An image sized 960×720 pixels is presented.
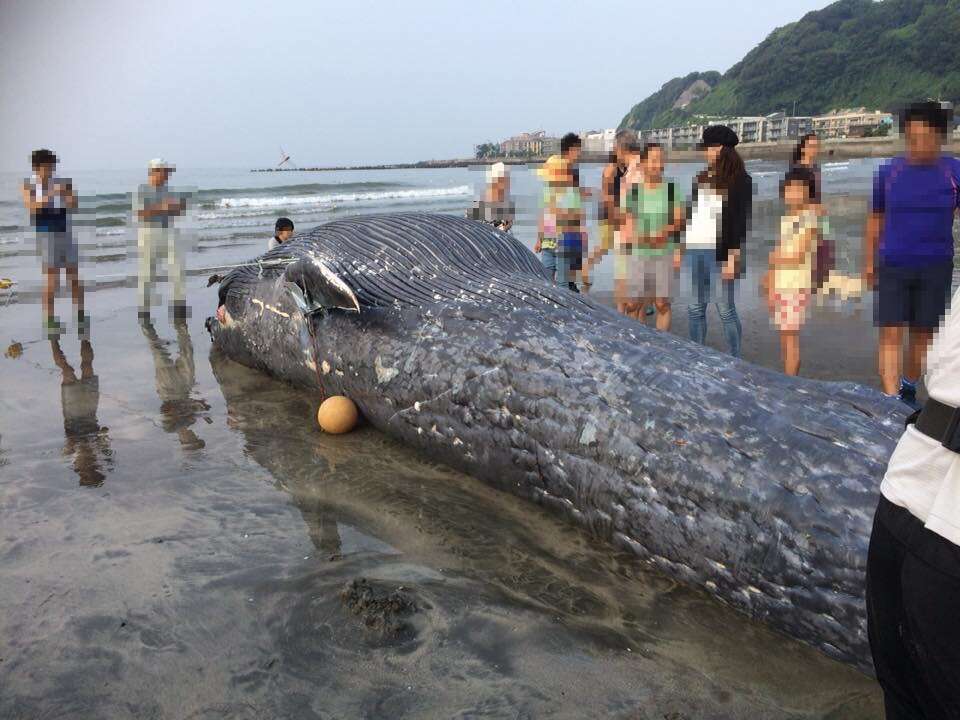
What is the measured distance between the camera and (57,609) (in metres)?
3.30

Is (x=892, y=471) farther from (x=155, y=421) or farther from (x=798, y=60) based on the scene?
(x=798, y=60)

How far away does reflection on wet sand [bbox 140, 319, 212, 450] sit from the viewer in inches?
219

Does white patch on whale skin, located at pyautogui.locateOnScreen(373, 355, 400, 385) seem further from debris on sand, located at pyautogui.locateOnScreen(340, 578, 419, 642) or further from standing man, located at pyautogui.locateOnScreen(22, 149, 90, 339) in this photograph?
standing man, located at pyautogui.locateOnScreen(22, 149, 90, 339)

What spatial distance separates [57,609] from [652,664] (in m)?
2.47

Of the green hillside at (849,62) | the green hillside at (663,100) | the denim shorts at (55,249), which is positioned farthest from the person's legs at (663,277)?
the green hillside at (663,100)

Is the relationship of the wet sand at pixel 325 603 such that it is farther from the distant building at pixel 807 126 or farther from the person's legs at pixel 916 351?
the distant building at pixel 807 126

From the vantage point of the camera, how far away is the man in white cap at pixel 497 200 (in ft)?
28.6

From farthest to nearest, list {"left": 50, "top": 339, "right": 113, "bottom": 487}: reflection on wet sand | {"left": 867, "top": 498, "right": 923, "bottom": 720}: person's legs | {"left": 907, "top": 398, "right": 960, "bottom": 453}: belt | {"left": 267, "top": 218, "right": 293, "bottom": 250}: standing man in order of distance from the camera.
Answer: {"left": 267, "top": 218, "right": 293, "bottom": 250}: standing man → {"left": 50, "top": 339, "right": 113, "bottom": 487}: reflection on wet sand → {"left": 867, "top": 498, "right": 923, "bottom": 720}: person's legs → {"left": 907, "top": 398, "right": 960, "bottom": 453}: belt

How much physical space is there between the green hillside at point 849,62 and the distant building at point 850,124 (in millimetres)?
6260

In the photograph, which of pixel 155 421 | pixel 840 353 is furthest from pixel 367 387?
pixel 840 353

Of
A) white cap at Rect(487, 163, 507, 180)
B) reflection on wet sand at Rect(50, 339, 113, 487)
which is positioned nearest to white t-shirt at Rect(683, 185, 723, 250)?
white cap at Rect(487, 163, 507, 180)

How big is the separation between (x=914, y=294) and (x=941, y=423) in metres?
4.23

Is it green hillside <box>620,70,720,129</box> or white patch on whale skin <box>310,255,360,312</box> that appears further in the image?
green hillside <box>620,70,720,129</box>

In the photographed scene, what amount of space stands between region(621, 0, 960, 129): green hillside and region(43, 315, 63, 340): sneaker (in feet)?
302
